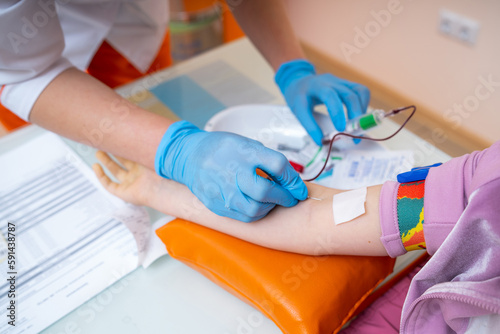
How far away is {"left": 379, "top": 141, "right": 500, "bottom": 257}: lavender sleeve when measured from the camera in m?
0.58

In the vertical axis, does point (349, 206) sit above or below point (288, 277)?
above

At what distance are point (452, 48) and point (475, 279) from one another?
5.52ft

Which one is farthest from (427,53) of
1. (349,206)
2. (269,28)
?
(349,206)

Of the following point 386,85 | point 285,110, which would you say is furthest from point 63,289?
point 386,85

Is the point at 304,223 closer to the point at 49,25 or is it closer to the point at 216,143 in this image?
the point at 216,143

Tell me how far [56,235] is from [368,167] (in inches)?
29.8

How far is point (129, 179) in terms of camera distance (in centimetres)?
98

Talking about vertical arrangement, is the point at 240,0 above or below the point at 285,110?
above

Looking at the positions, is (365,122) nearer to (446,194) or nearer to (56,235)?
(446,194)

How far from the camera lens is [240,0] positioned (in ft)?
3.92

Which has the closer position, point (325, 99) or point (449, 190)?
point (449, 190)

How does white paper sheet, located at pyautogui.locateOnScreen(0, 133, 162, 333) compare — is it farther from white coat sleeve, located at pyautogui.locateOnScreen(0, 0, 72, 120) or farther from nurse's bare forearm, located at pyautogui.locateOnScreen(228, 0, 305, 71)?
nurse's bare forearm, located at pyautogui.locateOnScreen(228, 0, 305, 71)

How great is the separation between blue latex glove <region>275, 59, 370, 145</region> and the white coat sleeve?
59 cm

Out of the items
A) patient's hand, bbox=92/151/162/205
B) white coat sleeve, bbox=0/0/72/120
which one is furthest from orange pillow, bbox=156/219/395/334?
white coat sleeve, bbox=0/0/72/120
